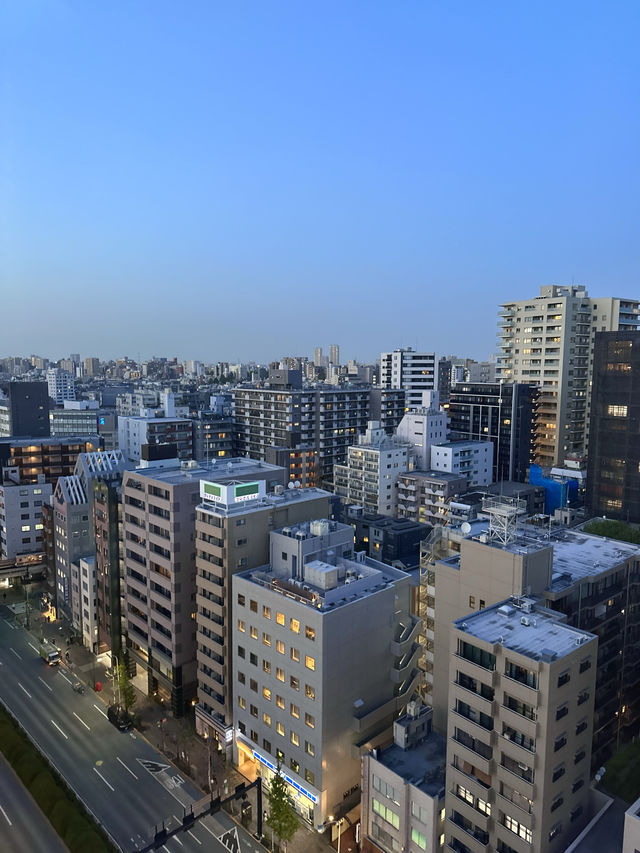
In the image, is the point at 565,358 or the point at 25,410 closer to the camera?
the point at 565,358

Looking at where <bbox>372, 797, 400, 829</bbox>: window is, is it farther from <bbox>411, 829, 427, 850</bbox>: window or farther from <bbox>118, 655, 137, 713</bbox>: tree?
<bbox>118, 655, 137, 713</bbox>: tree

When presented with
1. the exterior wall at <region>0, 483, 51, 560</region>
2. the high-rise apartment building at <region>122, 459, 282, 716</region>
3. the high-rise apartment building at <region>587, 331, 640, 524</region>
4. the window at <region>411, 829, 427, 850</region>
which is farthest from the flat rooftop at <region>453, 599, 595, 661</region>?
the exterior wall at <region>0, 483, 51, 560</region>

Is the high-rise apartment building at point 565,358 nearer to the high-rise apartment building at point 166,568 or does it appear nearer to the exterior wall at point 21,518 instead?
the high-rise apartment building at point 166,568

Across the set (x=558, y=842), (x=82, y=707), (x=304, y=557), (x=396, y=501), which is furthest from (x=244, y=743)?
(x=396, y=501)

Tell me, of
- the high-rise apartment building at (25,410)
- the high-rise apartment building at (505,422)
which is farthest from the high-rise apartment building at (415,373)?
the high-rise apartment building at (25,410)

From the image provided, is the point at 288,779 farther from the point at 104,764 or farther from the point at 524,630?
the point at 524,630

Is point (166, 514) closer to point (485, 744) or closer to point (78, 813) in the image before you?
point (78, 813)

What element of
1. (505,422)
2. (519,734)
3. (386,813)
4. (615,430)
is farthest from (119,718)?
(505,422)
